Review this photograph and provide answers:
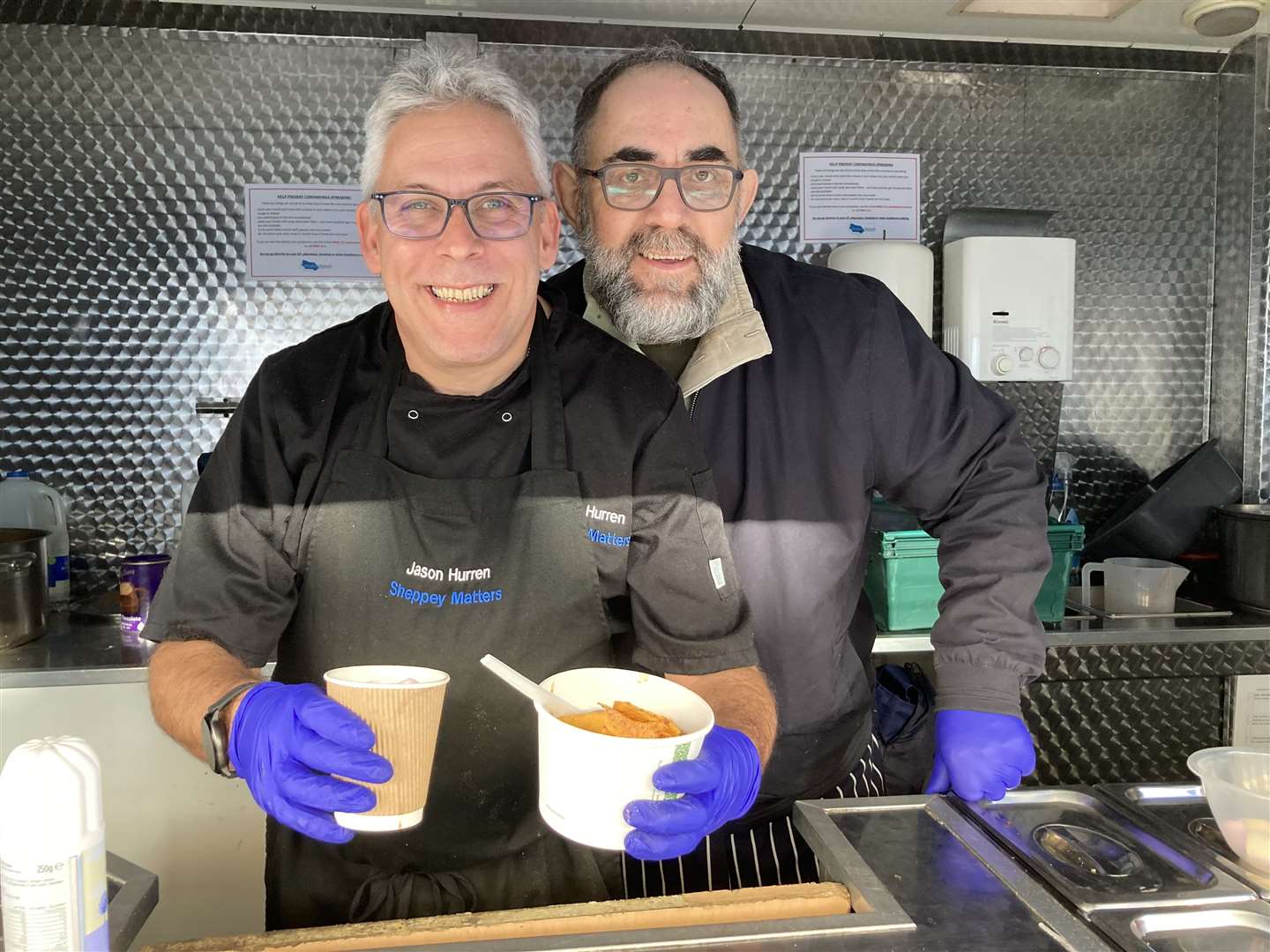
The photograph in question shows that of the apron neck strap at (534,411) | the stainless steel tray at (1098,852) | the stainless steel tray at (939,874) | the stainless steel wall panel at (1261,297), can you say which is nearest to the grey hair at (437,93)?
the apron neck strap at (534,411)

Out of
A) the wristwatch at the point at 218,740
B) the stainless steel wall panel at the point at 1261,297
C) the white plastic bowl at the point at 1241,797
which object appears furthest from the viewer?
the stainless steel wall panel at the point at 1261,297

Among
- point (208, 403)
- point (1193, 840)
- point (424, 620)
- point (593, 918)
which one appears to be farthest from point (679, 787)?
point (208, 403)

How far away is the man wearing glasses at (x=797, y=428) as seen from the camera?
1.92 m

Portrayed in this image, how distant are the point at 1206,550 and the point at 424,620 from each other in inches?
119

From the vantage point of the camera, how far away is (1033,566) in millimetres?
1926

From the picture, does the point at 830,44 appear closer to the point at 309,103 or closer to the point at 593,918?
the point at 309,103

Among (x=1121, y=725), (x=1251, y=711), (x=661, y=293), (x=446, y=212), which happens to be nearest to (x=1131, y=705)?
(x=1121, y=725)

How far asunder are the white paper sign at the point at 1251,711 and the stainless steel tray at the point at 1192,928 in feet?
7.53

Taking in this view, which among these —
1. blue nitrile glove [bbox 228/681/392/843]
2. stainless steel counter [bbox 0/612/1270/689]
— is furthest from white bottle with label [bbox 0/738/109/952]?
stainless steel counter [bbox 0/612/1270/689]

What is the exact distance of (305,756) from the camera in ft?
3.91

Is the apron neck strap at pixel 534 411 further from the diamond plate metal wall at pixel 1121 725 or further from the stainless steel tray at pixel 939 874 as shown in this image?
the diamond plate metal wall at pixel 1121 725

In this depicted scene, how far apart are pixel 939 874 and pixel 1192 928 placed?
0.90 ft

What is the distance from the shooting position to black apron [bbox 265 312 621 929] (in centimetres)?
156

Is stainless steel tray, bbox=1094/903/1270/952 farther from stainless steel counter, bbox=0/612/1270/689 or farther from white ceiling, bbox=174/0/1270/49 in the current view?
white ceiling, bbox=174/0/1270/49
